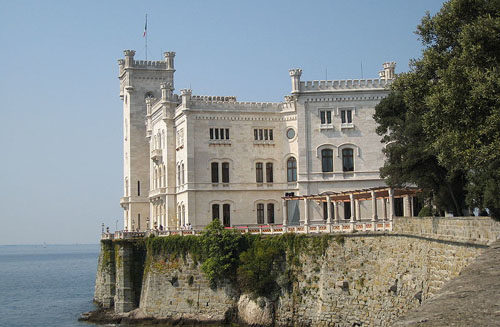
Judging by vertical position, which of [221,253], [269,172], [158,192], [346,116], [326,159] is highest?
[346,116]

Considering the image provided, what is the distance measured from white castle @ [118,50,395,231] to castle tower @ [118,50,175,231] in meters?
Result: 9.90

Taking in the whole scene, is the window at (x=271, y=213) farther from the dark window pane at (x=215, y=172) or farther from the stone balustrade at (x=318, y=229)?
the stone balustrade at (x=318, y=229)

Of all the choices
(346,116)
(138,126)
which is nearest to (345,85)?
(346,116)

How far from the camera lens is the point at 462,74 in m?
A: 28.2

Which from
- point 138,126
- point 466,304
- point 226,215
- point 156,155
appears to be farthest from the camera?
point 138,126

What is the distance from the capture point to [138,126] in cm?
7850

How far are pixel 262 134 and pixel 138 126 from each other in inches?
790

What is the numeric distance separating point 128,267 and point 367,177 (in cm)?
2082

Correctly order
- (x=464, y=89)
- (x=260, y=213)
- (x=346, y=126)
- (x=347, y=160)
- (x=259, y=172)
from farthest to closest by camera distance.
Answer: (x=259, y=172) < (x=260, y=213) < (x=347, y=160) < (x=346, y=126) < (x=464, y=89)

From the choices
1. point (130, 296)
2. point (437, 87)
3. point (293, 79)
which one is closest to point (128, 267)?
point (130, 296)

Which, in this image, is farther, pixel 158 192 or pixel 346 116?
pixel 158 192

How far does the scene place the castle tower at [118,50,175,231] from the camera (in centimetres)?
7800

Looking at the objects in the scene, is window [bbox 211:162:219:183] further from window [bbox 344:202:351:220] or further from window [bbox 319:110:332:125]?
window [bbox 344:202:351:220]

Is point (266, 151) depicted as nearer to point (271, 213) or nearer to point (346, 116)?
point (271, 213)
